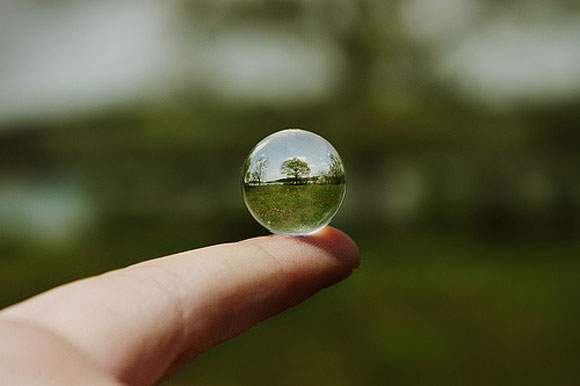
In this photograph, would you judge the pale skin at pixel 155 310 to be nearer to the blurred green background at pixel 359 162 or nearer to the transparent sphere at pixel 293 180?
the transparent sphere at pixel 293 180

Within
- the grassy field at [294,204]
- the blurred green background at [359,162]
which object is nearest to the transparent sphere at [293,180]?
the grassy field at [294,204]

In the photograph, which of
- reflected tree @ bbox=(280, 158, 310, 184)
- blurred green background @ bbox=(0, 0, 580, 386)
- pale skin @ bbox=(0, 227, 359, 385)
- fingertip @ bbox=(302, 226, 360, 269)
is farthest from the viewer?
blurred green background @ bbox=(0, 0, 580, 386)

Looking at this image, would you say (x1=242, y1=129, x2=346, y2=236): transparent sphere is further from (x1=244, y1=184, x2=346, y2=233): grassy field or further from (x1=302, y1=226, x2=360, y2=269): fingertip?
(x1=302, y1=226, x2=360, y2=269): fingertip

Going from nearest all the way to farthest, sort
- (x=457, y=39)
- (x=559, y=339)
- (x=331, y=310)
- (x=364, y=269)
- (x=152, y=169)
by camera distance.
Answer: (x=559, y=339) → (x=331, y=310) → (x=364, y=269) → (x=457, y=39) → (x=152, y=169)

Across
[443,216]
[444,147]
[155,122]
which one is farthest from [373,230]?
[155,122]

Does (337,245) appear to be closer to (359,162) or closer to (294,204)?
(294,204)

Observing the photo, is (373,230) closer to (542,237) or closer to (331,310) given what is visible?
(331,310)

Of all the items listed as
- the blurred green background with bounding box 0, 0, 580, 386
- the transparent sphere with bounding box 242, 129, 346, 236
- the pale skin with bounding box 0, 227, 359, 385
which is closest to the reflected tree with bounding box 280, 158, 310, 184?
the transparent sphere with bounding box 242, 129, 346, 236

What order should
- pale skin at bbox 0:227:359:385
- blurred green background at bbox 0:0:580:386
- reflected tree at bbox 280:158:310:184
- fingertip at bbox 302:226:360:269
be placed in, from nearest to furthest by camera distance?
pale skin at bbox 0:227:359:385
reflected tree at bbox 280:158:310:184
fingertip at bbox 302:226:360:269
blurred green background at bbox 0:0:580:386
